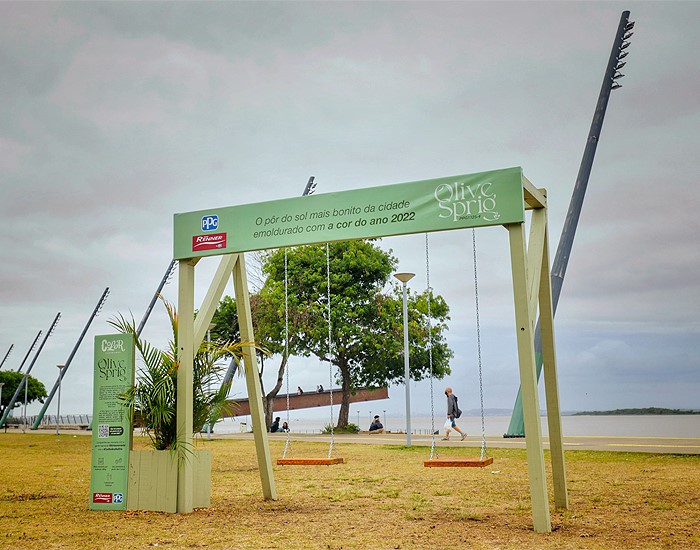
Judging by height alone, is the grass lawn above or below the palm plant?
below

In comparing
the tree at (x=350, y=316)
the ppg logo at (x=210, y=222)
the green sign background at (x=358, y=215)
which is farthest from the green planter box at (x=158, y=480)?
the tree at (x=350, y=316)

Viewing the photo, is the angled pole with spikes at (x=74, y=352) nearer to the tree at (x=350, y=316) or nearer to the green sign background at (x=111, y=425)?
the tree at (x=350, y=316)

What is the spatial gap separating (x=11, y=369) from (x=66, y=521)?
79.3 meters

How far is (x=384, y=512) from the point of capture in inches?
352

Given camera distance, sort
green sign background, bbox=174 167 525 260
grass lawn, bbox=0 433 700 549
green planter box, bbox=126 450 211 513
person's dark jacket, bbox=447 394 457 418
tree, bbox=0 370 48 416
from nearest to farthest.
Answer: grass lawn, bbox=0 433 700 549 < green sign background, bbox=174 167 525 260 < green planter box, bbox=126 450 211 513 < person's dark jacket, bbox=447 394 457 418 < tree, bbox=0 370 48 416

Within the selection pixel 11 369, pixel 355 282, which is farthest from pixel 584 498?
pixel 11 369

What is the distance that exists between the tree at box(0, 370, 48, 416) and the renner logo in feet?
236

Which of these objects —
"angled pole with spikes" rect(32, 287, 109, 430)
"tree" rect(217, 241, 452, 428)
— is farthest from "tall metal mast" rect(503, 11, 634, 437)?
"angled pole with spikes" rect(32, 287, 109, 430)

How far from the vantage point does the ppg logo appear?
9.63 meters

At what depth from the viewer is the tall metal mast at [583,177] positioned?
23234 mm

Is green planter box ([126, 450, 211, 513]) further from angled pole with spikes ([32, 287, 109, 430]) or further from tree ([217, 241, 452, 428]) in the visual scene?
angled pole with spikes ([32, 287, 109, 430])

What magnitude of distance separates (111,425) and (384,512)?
12.1 ft

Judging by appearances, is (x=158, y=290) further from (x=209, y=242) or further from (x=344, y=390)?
(x=209, y=242)

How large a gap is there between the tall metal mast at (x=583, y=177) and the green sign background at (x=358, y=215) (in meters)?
15.1
